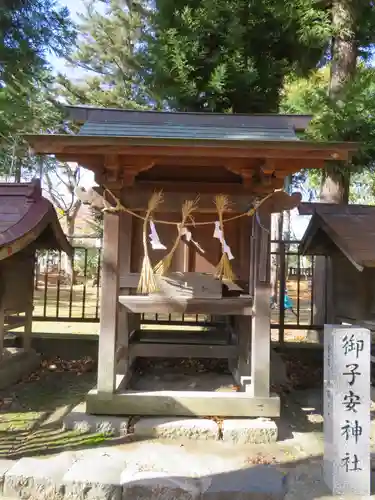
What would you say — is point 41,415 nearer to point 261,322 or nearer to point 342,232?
point 261,322

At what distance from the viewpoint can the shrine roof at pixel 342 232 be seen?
508 cm

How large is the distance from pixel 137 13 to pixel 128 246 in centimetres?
1388

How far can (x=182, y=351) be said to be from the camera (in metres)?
5.72

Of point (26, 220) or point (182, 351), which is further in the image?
point (182, 351)

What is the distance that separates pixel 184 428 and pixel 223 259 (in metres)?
1.73

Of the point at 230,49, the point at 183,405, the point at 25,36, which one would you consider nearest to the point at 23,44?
the point at 25,36

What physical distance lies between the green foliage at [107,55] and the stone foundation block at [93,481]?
1378cm

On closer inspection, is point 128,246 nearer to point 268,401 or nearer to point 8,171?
point 268,401

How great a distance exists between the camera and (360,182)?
22.1 m

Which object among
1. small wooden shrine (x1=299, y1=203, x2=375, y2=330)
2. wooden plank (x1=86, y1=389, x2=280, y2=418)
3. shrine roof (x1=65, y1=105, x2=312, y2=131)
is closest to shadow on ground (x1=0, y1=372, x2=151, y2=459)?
wooden plank (x1=86, y1=389, x2=280, y2=418)

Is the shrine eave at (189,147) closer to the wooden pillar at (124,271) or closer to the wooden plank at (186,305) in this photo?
the wooden pillar at (124,271)

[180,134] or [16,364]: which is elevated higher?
[180,134]

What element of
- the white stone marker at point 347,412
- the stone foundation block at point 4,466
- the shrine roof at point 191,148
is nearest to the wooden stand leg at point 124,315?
the shrine roof at point 191,148

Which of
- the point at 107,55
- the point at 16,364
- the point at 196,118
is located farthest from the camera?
the point at 107,55
